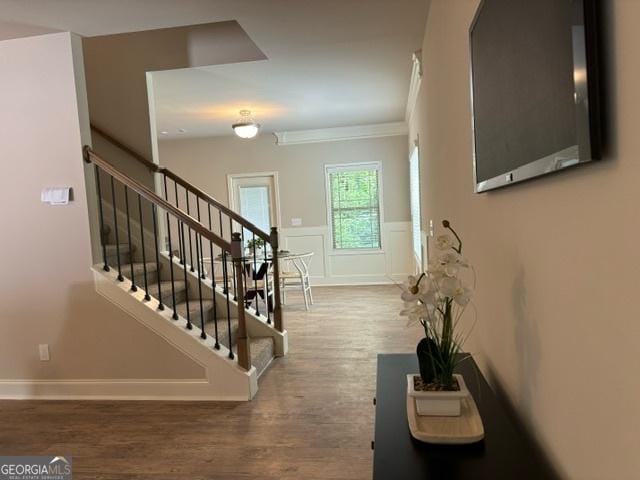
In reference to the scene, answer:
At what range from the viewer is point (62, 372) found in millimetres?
3146

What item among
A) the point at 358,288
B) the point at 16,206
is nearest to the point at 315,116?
the point at 358,288

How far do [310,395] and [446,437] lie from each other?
211 cm

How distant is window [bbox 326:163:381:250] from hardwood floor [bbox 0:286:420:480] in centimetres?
383

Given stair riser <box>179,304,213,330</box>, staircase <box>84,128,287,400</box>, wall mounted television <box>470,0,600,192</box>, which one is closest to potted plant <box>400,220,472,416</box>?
wall mounted television <box>470,0,600,192</box>

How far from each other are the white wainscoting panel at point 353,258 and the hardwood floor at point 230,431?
12.1 feet

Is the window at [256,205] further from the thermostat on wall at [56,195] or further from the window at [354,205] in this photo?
the thermostat on wall at [56,195]

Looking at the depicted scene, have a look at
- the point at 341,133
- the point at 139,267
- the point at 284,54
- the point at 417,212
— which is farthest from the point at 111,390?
the point at 341,133

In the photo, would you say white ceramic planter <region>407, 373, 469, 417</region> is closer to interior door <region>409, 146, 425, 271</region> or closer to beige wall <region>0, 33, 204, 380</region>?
beige wall <region>0, 33, 204, 380</region>

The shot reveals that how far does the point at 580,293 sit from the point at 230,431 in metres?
2.34

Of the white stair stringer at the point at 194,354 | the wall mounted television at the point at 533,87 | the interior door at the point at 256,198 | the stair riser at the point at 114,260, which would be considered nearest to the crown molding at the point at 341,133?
the interior door at the point at 256,198

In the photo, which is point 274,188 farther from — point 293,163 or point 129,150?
point 129,150

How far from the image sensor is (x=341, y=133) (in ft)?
23.6

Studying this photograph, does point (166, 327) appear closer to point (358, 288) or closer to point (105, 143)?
point (105, 143)

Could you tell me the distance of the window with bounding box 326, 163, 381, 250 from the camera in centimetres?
732
